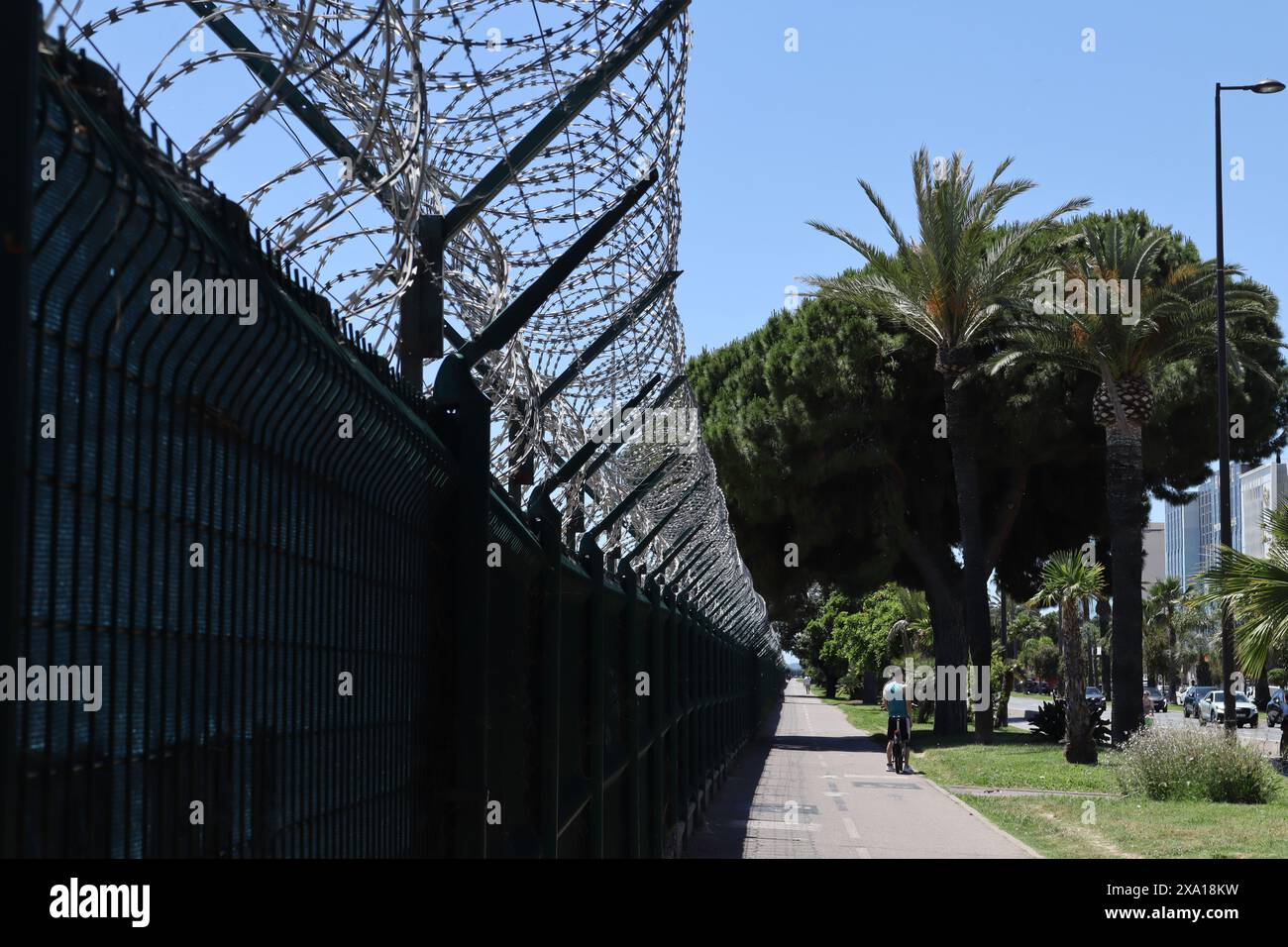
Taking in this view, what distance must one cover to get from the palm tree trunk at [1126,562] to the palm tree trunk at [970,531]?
426 cm

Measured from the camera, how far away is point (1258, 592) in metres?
19.4

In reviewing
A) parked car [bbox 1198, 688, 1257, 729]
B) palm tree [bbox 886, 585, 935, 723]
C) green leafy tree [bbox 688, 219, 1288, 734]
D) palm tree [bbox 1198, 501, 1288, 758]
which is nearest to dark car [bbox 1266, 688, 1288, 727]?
parked car [bbox 1198, 688, 1257, 729]

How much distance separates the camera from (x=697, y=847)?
14.8 meters

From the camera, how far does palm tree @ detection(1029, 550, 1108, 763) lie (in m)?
25.1

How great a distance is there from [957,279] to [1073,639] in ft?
24.6

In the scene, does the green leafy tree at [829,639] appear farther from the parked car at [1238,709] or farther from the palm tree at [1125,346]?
the palm tree at [1125,346]

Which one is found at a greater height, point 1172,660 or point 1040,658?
point 1172,660

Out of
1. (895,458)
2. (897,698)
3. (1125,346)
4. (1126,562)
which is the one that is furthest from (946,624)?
(897,698)

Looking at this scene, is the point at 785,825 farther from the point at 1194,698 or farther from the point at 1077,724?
the point at 1194,698

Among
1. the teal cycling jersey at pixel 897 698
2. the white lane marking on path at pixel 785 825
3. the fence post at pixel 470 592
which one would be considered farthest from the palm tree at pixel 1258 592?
the fence post at pixel 470 592

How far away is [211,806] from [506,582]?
290cm
